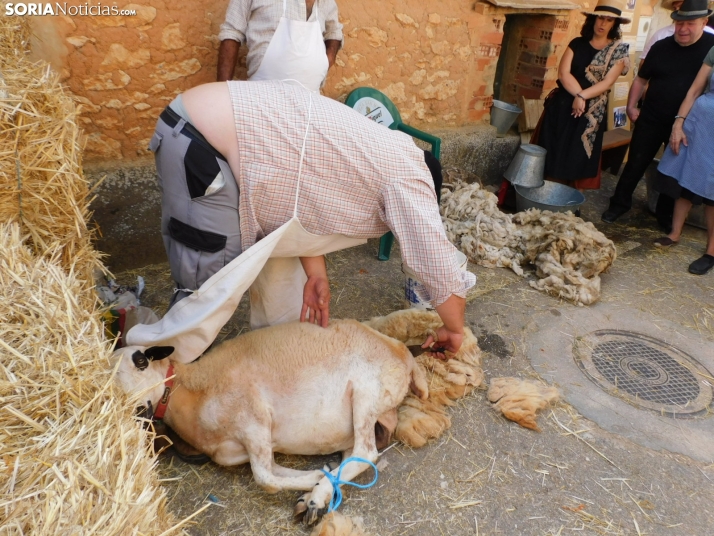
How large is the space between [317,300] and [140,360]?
92cm

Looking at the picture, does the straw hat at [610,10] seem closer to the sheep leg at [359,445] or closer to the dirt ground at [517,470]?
the dirt ground at [517,470]

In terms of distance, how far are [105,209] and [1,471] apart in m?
2.94

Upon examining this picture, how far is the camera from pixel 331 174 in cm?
236

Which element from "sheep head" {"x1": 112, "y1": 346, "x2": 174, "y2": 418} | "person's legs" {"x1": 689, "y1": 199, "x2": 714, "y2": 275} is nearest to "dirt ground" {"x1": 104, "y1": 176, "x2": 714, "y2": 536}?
"sheep head" {"x1": 112, "y1": 346, "x2": 174, "y2": 418}

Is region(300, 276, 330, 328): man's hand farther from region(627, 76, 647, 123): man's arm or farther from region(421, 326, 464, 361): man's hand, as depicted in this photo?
region(627, 76, 647, 123): man's arm

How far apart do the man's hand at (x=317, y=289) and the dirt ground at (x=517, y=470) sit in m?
0.76

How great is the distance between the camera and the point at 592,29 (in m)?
5.63

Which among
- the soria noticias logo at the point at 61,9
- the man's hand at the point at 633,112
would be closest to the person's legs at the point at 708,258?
the man's hand at the point at 633,112

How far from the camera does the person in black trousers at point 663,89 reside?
522 cm

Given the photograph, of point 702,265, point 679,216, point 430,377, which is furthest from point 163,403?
point 679,216

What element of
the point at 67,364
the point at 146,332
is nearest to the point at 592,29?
the point at 146,332

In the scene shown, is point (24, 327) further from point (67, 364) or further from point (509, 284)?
point (509, 284)

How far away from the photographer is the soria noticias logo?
10.9 ft

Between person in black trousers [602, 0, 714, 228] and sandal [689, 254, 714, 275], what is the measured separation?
0.98 metres
